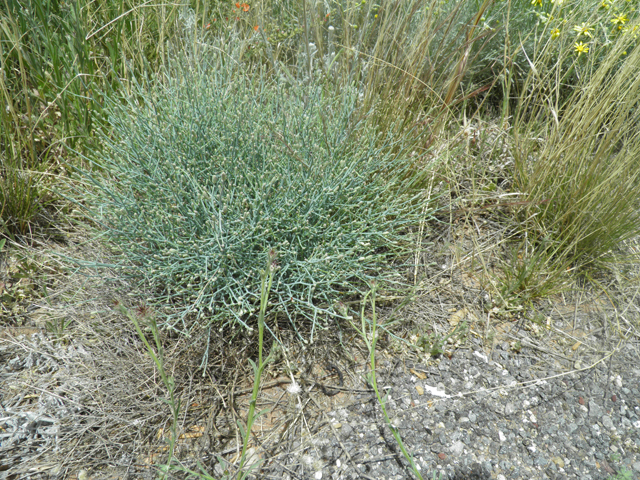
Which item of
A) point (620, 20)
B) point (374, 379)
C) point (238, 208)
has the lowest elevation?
point (374, 379)

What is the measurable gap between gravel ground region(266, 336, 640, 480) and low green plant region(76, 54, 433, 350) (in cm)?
42

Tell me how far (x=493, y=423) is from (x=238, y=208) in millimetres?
1259

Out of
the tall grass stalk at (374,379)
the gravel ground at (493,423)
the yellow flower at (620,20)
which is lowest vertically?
the gravel ground at (493,423)

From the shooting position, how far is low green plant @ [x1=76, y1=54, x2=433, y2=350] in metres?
1.70

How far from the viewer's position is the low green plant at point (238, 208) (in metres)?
1.70

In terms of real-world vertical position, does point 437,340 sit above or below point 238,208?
below

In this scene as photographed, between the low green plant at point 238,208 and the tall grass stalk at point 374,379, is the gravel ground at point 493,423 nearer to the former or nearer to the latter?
the tall grass stalk at point 374,379

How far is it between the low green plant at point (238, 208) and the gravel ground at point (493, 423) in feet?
1.37

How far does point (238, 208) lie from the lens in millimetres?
1776

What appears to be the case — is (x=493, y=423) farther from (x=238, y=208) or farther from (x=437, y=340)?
(x=238, y=208)

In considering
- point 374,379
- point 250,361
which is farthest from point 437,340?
point 250,361

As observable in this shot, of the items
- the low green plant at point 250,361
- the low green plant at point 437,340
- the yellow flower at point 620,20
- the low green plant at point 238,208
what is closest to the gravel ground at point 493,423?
the low green plant at point 437,340

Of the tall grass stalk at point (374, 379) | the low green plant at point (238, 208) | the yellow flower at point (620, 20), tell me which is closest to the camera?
the tall grass stalk at point (374, 379)

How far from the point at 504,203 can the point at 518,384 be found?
3.10 feet
